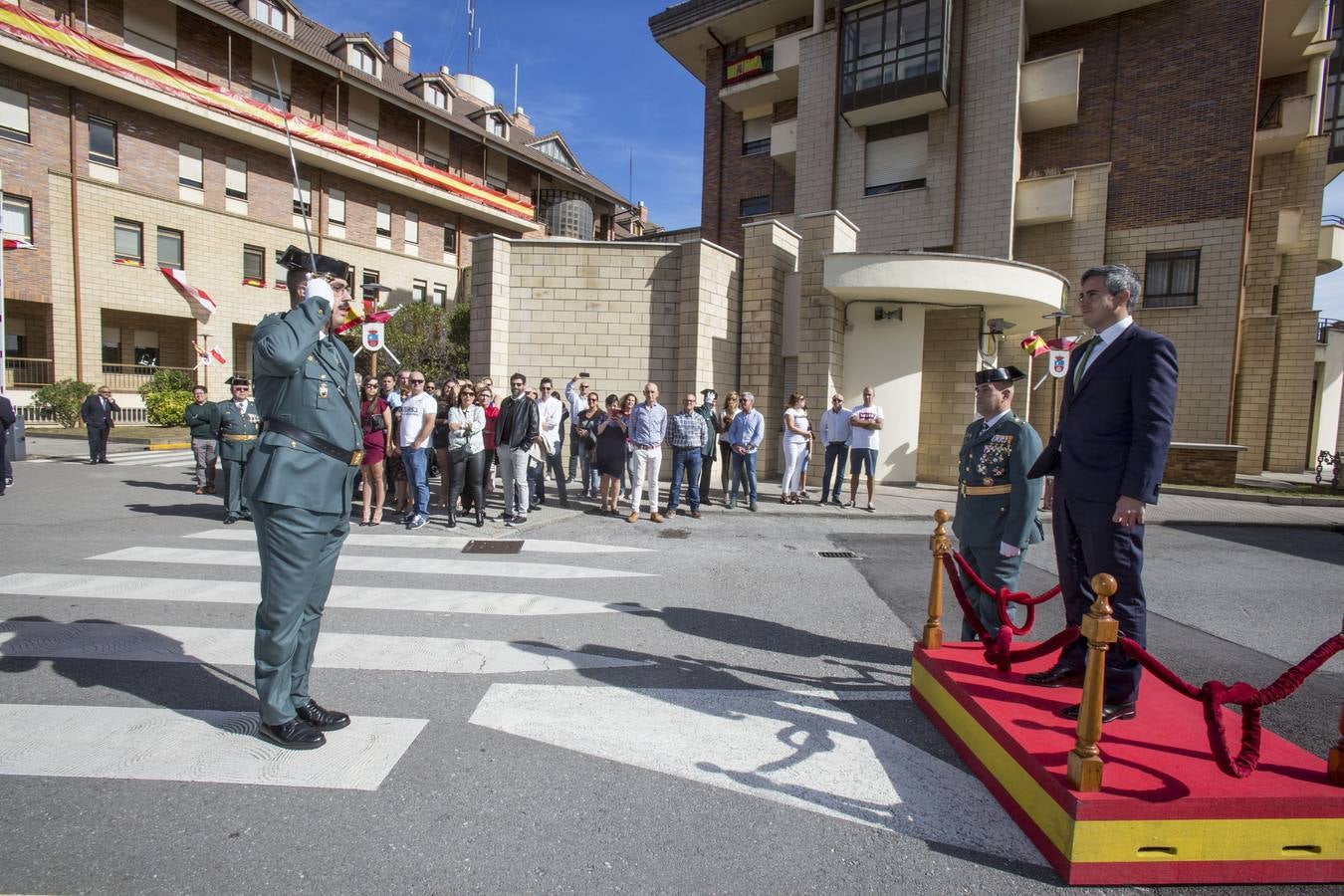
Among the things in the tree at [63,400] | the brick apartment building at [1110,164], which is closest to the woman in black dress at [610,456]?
the brick apartment building at [1110,164]

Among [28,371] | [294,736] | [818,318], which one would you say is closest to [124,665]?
[294,736]

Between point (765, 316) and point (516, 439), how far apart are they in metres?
7.15

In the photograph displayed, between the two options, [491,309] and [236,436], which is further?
[491,309]

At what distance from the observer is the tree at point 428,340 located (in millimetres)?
26216

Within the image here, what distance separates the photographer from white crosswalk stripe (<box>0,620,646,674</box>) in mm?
4324

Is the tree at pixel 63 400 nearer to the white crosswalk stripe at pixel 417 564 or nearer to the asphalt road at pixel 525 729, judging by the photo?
the asphalt road at pixel 525 729

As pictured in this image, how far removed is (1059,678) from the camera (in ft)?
11.6

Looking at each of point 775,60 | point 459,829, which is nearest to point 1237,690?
point 459,829

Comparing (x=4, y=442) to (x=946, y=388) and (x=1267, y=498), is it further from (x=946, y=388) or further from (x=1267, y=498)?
(x=1267, y=498)

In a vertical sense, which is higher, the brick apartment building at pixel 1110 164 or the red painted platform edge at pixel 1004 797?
the brick apartment building at pixel 1110 164

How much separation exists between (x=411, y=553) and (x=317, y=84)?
31.7m

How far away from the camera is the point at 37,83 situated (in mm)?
22688

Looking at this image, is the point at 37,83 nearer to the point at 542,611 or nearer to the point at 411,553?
the point at 411,553

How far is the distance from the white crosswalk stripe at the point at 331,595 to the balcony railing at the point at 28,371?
80.1 feet
